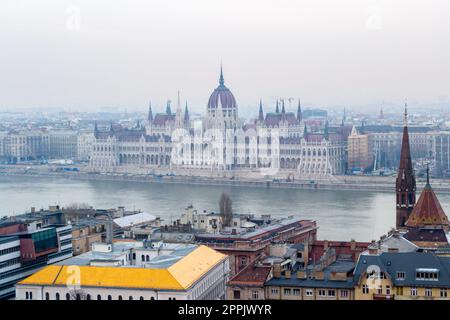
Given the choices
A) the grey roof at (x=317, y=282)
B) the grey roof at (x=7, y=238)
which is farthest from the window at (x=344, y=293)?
the grey roof at (x=7, y=238)

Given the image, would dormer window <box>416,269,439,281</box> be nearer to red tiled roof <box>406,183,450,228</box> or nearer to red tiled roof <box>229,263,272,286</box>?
red tiled roof <box>229,263,272,286</box>

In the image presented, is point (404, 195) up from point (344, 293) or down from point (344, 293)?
up

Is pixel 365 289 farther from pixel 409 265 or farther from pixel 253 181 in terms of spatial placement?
pixel 253 181

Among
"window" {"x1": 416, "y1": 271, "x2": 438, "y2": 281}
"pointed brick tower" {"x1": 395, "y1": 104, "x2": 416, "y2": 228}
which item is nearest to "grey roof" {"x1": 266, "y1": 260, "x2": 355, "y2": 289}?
"window" {"x1": 416, "y1": 271, "x2": 438, "y2": 281}

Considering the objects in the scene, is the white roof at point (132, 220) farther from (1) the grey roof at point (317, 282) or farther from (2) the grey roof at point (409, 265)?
(2) the grey roof at point (409, 265)

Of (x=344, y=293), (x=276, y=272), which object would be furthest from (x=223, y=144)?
(x=344, y=293)
